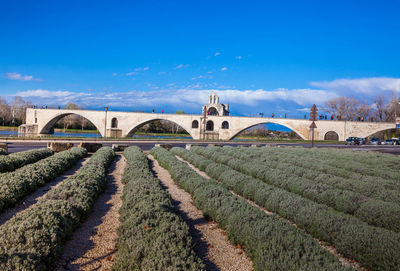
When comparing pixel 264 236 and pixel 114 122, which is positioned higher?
pixel 114 122

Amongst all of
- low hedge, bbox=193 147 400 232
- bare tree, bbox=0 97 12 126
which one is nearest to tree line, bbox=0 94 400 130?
bare tree, bbox=0 97 12 126

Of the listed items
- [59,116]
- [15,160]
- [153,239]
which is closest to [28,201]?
[153,239]

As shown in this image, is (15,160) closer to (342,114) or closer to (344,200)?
(344,200)

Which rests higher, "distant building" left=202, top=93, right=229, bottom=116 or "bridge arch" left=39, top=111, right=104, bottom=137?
"distant building" left=202, top=93, right=229, bottom=116

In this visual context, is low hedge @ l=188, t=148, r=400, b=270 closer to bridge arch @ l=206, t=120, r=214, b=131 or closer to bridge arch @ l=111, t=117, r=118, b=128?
bridge arch @ l=111, t=117, r=118, b=128

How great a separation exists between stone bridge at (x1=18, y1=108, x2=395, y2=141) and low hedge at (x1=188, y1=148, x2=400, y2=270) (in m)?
48.1

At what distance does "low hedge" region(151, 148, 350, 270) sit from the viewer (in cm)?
356

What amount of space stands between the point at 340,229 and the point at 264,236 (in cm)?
143

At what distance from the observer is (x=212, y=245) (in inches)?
188

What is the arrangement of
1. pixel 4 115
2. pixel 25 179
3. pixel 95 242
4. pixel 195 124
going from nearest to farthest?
pixel 95 242, pixel 25 179, pixel 195 124, pixel 4 115

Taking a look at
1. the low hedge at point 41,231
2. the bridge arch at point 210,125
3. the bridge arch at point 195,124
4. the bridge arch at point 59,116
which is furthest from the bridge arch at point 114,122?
the low hedge at point 41,231

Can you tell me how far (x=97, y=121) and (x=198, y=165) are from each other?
1962 inches

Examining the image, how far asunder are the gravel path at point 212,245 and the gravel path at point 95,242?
4.50ft

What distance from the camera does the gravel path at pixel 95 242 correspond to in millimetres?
3879
